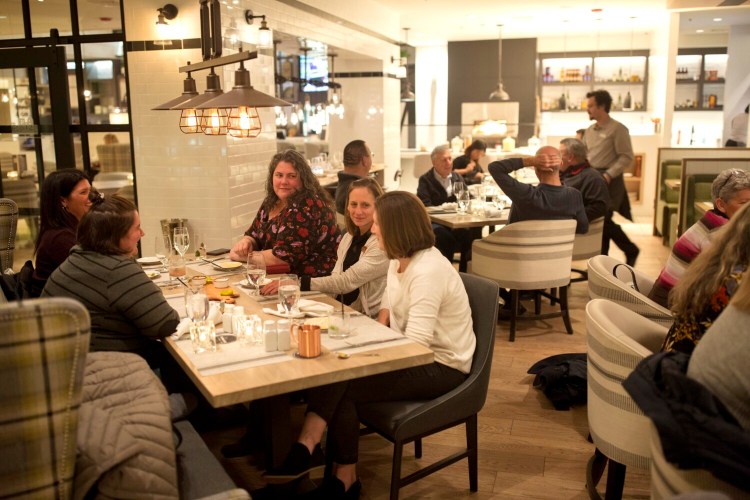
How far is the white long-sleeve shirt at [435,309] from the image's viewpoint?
2.89 metres

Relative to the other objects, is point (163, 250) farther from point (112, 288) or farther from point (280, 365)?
point (280, 365)

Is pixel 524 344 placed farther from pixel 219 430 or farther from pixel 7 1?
pixel 7 1

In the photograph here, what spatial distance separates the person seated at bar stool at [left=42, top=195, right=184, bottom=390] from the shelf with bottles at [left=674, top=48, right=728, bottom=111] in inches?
518

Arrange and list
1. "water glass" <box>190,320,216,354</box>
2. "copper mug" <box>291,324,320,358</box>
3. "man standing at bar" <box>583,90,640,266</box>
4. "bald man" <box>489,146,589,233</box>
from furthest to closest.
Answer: "man standing at bar" <box>583,90,640,266</box> < "bald man" <box>489,146,589,233</box> < "water glass" <box>190,320,216,354</box> < "copper mug" <box>291,324,320,358</box>

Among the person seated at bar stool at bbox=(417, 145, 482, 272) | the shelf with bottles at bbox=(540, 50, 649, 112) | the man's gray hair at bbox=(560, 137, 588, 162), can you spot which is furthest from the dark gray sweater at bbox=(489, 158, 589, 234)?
the shelf with bottles at bbox=(540, 50, 649, 112)

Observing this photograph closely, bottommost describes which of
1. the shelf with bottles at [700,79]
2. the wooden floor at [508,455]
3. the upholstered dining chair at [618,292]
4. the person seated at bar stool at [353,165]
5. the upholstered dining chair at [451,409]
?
the wooden floor at [508,455]

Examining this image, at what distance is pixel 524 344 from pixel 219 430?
7.76 ft

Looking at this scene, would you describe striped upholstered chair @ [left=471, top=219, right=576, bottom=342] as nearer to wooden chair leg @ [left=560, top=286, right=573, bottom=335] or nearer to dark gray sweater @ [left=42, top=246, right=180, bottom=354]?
wooden chair leg @ [left=560, top=286, right=573, bottom=335]

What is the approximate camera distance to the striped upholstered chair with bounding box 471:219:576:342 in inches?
202

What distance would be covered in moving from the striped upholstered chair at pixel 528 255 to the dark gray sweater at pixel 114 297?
2882 mm

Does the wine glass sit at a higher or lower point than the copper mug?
higher

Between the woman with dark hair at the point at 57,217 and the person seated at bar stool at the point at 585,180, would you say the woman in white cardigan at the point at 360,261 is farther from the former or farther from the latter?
the person seated at bar stool at the point at 585,180

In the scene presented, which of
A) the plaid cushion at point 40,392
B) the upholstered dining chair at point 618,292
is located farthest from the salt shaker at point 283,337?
the upholstered dining chair at point 618,292

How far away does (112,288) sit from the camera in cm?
282
